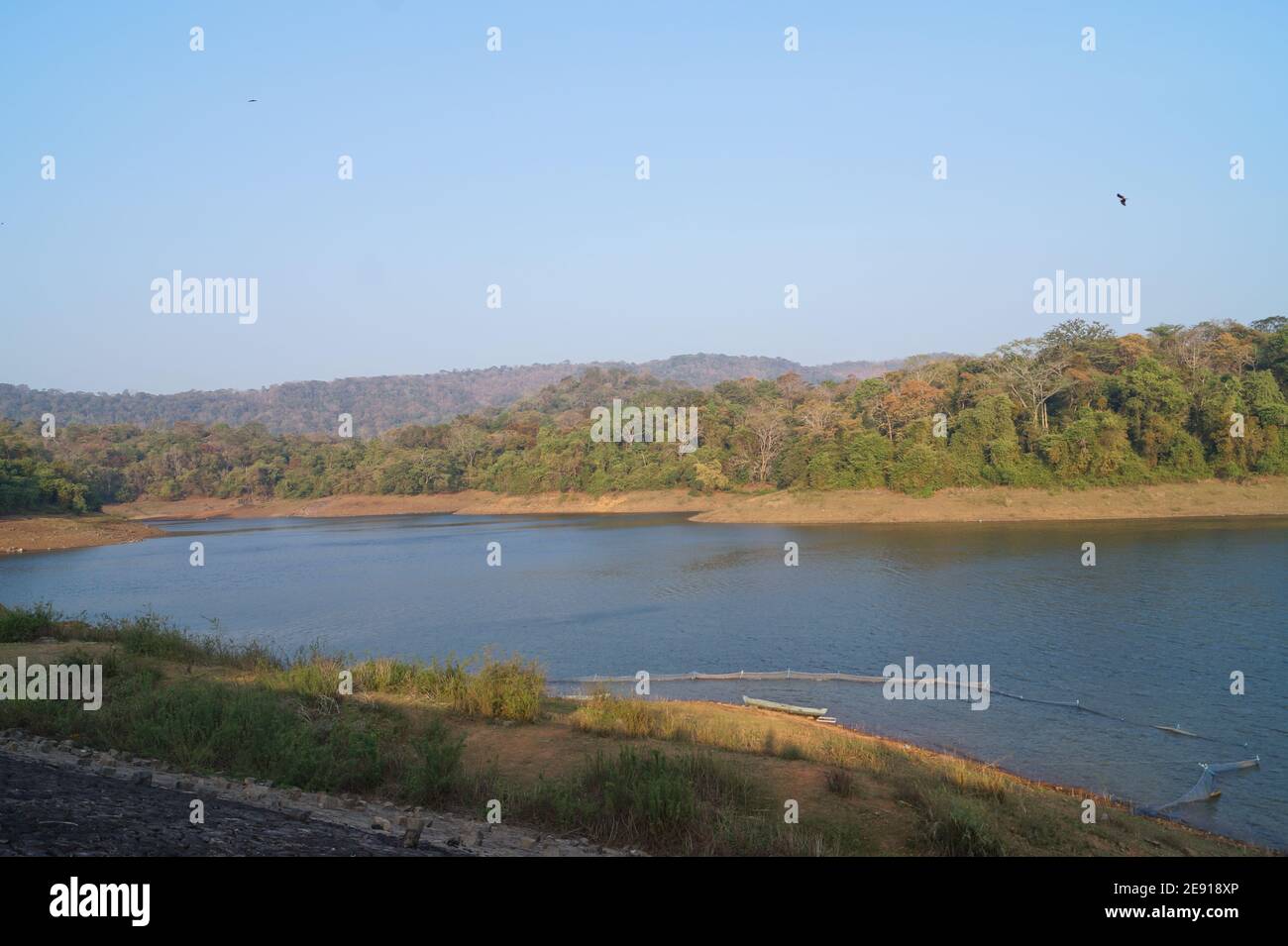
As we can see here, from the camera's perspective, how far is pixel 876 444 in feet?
177

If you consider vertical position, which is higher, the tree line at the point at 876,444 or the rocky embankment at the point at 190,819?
the tree line at the point at 876,444

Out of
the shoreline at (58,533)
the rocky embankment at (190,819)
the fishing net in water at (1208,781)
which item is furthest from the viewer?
the shoreline at (58,533)

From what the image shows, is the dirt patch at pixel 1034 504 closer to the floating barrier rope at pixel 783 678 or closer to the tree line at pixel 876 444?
the tree line at pixel 876 444

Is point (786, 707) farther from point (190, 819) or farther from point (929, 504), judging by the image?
point (929, 504)

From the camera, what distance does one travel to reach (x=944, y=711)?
14.4 meters

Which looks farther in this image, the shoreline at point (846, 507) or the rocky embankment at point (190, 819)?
the shoreline at point (846, 507)

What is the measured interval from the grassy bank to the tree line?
4192 cm

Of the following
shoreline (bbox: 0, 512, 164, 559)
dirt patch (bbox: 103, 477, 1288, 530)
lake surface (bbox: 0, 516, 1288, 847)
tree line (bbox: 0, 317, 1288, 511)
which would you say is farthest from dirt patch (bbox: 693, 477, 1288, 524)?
shoreline (bbox: 0, 512, 164, 559)

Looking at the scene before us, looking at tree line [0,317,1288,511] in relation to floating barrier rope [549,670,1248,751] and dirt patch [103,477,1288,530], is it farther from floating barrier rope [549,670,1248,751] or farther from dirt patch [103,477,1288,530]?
floating barrier rope [549,670,1248,751]

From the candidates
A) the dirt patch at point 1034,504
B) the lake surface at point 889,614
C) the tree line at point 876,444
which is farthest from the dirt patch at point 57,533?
the dirt patch at point 1034,504

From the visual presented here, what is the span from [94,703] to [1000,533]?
38231 millimetres

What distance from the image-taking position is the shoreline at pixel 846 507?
43906 mm

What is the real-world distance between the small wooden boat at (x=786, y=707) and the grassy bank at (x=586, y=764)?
6.52 feet
